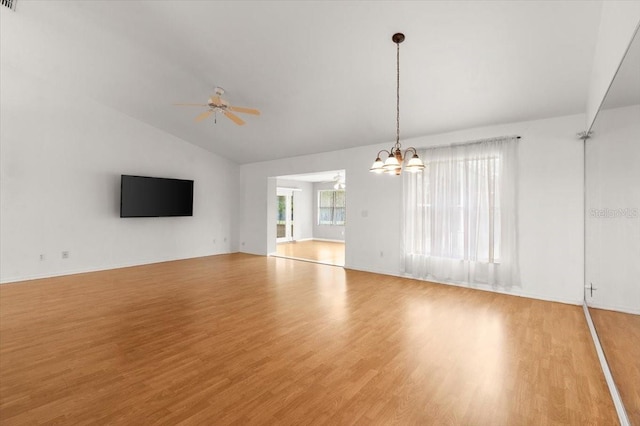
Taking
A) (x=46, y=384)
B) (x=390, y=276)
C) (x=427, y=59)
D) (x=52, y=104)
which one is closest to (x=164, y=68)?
(x=52, y=104)

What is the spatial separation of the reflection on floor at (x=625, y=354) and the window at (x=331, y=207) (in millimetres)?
9619

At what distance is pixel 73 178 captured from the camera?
19.7 ft

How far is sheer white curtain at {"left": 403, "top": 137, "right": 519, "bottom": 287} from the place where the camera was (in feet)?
15.4

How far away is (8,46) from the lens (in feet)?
15.3

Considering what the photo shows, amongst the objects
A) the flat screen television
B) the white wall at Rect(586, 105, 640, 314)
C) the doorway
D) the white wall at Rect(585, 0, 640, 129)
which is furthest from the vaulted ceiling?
the doorway

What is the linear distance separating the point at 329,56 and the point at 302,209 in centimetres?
880

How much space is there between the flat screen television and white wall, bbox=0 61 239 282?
32 centimetres

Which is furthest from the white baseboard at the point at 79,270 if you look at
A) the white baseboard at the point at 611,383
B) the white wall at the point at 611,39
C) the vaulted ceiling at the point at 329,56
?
the white wall at the point at 611,39

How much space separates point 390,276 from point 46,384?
5216 millimetres

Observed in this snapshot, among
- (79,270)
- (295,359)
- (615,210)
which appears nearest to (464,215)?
(615,210)

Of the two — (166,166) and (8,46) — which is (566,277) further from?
(8,46)

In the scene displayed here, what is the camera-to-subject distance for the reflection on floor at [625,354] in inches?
74.6

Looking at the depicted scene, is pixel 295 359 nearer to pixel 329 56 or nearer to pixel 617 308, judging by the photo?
pixel 617 308

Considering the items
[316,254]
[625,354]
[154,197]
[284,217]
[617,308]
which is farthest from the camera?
[284,217]
